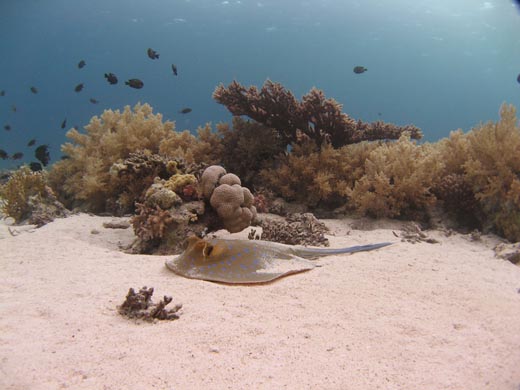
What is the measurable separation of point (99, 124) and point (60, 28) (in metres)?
75.2

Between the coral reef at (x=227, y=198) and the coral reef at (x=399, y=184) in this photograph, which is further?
the coral reef at (x=399, y=184)

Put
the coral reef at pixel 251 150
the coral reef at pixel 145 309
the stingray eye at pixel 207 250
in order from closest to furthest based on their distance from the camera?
the coral reef at pixel 145 309 → the stingray eye at pixel 207 250 → the coral reef at pixel 251 150

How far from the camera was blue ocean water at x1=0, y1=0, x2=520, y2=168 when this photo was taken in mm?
44219

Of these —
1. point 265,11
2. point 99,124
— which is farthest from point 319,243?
point 265,11

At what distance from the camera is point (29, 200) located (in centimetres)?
695

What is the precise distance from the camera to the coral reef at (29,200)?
666cm

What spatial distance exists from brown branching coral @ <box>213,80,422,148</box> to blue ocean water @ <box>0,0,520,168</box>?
1781cm

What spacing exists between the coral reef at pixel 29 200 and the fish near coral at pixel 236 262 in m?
4.32

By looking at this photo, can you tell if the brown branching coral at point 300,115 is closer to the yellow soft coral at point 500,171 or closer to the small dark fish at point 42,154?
A: the yellow soft coral at point 500,171

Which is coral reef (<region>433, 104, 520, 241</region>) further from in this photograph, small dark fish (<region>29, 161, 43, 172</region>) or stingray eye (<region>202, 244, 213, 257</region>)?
small dark fish (<region>29, 161, 43, 172</region>)

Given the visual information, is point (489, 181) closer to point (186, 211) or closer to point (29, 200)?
point (186, 211)

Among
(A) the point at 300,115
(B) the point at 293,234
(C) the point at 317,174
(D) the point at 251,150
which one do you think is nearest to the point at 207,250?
(B) the point at 293,234

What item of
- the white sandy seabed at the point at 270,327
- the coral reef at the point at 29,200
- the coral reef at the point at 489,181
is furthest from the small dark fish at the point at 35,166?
the coral reef at the point at 489,181

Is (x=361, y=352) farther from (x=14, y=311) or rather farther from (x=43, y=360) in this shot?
(x=14, y=311)
